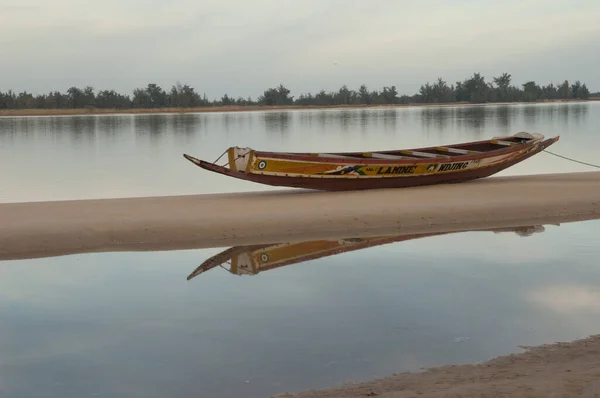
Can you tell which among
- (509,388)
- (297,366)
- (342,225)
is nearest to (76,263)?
(342,225)

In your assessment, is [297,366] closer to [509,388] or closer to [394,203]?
[509,388]

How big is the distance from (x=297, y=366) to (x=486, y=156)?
545 inches

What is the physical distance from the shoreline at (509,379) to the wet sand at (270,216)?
25.3 ft

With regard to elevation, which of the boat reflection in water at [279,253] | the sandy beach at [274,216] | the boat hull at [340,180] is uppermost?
the boat hull at [340,180]

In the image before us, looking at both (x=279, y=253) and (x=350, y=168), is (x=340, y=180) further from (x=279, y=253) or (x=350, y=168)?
(x=279, y=253)

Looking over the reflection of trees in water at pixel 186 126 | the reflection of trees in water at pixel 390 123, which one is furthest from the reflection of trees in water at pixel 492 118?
the reflection of trees in water at pixel 186 126

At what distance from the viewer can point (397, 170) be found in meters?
19.8

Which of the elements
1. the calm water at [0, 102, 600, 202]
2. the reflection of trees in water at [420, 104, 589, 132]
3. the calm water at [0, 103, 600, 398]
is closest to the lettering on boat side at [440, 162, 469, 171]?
the calm water at [0, 103, 600, 398]

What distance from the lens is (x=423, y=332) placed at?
9.55 metres

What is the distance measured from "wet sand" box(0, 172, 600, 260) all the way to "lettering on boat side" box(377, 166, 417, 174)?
463mm

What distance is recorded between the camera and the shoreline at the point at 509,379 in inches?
252

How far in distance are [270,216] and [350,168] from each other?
12.1 ft

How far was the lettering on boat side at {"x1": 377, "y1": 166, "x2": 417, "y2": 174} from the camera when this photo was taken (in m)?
19.6

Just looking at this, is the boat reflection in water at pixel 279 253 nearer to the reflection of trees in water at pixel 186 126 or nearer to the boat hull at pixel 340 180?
the boat hull at pixel 340 180
